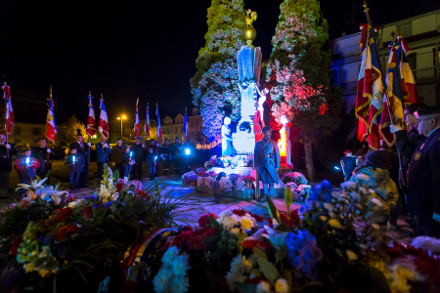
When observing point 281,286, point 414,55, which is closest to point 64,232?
point 281,286

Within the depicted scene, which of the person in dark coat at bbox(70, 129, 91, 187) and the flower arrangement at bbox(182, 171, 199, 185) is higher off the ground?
the person in dark coat at bbox(70, 129, 91, 187)

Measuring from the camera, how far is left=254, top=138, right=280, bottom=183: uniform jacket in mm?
5996

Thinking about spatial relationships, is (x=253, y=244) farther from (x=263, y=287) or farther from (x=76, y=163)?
(x=76, y=163)

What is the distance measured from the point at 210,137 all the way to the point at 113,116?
114 feet

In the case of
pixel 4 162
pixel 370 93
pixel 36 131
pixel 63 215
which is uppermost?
pixel 36 131

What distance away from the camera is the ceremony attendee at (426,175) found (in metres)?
2.82

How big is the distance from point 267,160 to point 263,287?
16.2ft

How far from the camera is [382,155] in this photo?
112 inches

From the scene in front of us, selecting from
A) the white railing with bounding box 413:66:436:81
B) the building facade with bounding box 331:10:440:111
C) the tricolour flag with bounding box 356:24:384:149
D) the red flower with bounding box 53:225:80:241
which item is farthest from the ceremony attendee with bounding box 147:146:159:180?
the white railing with bounding box 413:66:436:81

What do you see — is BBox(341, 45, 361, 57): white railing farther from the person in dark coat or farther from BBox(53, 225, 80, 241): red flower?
BBox(53, 225, 80, 241): red flower

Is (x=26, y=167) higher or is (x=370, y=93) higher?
(x=370, y=93)

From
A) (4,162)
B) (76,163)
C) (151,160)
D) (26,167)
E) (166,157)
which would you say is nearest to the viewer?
(26,167)

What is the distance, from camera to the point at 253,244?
1.53 metres

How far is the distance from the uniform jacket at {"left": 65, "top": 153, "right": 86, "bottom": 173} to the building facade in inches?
708
